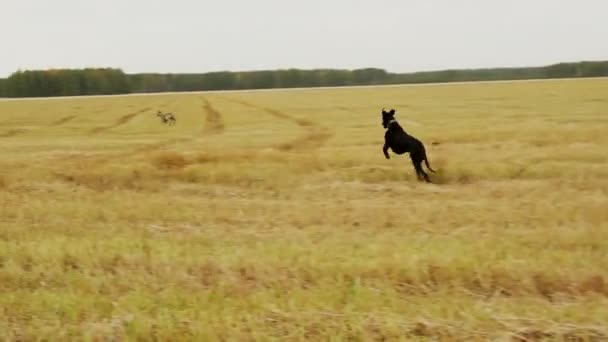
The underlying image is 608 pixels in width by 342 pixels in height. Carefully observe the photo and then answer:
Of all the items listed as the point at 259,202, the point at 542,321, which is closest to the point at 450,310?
the point at 542,321

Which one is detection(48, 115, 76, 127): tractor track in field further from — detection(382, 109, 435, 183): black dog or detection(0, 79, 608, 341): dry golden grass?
detection(382, 109, 435, 183): black dog

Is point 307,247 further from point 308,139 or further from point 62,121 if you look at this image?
point 62,121

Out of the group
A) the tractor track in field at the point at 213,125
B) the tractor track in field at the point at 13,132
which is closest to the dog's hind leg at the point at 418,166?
the tractor track in field at the point at 213,125

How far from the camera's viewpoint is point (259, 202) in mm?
12422

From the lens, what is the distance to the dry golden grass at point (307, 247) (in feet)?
17.8

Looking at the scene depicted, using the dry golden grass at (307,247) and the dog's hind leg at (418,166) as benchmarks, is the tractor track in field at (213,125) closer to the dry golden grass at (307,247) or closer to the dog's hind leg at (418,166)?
the dry golden grass at (307,247)

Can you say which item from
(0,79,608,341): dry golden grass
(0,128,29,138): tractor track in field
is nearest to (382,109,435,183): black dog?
(0,79,608,341): dry golden grass

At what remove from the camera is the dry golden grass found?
5.43 m

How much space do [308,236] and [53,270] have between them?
3822 millimetres

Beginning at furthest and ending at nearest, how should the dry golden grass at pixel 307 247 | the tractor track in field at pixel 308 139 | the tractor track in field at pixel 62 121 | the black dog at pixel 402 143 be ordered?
1. the tractor track in field at pixel 62 121
2. the tractor track in field at pixel 308 139
3. the black dog at pixel 402 143
4. the dry golden grass at pixel 307 247

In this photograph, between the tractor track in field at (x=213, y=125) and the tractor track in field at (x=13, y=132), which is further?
the tractor track in field at (x=13, y=132)

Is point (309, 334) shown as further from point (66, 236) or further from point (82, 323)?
point (66, 236)

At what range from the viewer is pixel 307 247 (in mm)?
8391

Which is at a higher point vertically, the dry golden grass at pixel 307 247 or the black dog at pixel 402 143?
the black dog at pixel 402 143
